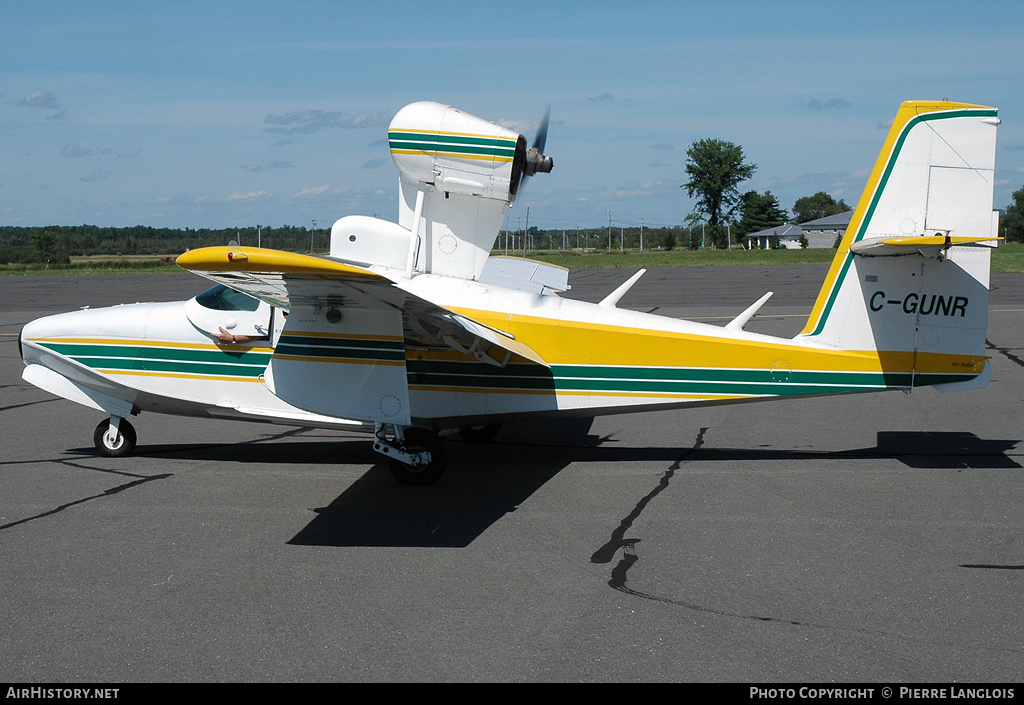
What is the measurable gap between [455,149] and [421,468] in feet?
10.7

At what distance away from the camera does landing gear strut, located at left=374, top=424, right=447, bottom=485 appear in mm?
8570

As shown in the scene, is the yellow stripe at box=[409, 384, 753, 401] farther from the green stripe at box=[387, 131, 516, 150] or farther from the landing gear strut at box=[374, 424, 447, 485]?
the green stripe at box=[387, 131, 516, 150]

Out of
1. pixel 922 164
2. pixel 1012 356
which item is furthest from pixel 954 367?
pixel 1012 356

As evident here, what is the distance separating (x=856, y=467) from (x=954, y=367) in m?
1.39

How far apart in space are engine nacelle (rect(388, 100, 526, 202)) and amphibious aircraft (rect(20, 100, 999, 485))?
2 centimetres

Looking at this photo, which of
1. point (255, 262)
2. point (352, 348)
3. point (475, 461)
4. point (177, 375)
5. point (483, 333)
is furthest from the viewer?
point (475, 461)

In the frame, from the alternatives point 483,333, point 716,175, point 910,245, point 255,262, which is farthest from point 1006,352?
point 716,175

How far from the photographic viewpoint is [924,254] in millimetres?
8625

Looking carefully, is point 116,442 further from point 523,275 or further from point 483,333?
point 523,275

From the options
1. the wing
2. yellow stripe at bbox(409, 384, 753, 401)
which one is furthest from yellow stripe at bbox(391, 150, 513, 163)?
yellow stripe at bbox(409, 384, 753, 401)

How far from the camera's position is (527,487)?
8633mm

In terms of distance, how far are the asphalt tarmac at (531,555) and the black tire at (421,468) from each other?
0.13 meters

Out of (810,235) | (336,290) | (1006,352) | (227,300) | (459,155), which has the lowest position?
(1006,352)

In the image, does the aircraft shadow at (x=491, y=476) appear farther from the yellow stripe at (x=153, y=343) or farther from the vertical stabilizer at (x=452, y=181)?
the vertical stabilizer at (x=452, y=181)
